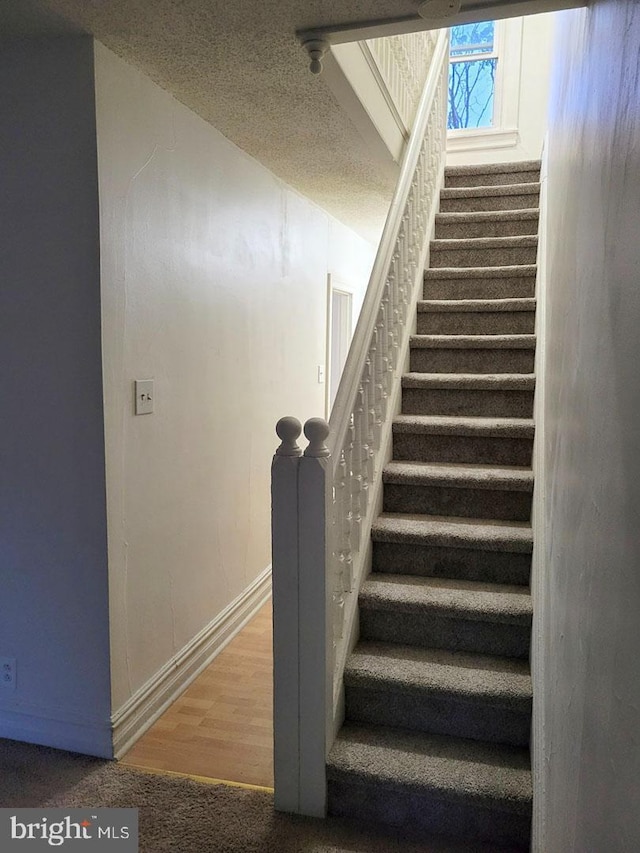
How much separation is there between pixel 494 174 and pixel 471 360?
5.56ft

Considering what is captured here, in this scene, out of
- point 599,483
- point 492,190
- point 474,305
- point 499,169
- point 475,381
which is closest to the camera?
point 599,483

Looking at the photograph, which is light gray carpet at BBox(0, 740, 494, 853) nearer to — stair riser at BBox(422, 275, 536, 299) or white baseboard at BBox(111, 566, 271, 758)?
white baseboard at BBox(111, 566, 271, 758)

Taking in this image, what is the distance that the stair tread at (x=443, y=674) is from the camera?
1.94 meters

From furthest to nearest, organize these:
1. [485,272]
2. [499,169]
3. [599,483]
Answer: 1. [499,169]
2. [485,272]
3. [599,483]

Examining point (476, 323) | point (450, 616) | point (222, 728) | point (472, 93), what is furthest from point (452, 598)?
point (472, 93)

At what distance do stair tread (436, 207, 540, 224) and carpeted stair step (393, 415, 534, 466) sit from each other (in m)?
1.46

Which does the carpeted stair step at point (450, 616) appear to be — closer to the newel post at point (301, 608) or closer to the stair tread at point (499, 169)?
the newel post at point (301, 608)

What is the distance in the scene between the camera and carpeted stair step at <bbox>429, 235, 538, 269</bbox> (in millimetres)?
3488

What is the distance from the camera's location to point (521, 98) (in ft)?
17.2

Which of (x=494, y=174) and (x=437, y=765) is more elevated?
(x=494, y=174)

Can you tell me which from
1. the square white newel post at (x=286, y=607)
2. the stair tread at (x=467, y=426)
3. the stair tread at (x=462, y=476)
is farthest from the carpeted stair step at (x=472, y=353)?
the square white newel post at (x=286, y=607)

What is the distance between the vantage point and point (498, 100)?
530cm

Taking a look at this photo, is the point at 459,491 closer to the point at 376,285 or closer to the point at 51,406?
the point at 376,285

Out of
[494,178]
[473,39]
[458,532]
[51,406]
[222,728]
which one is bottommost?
[222,728]
